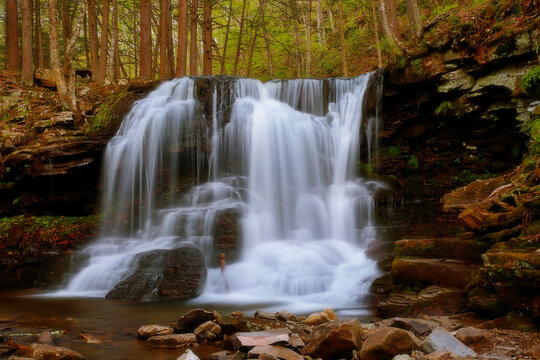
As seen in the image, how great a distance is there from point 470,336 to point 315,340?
1.45 m

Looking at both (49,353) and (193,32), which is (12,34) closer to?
(193,32)

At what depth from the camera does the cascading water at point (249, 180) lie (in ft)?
29.8

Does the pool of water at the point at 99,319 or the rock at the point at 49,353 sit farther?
the pool of water at the point at 99,319

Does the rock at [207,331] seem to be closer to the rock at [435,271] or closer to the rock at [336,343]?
the rock at [336,343]

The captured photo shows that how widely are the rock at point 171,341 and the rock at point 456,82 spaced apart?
937 centimetres

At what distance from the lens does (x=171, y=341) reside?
450 centimetres

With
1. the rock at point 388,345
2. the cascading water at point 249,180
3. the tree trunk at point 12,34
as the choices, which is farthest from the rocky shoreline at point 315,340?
the tree trunk at point 12,34

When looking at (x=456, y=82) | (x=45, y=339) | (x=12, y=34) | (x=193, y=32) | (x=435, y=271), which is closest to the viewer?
(x=45, y=339)

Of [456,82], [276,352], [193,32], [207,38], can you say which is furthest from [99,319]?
[193,32]

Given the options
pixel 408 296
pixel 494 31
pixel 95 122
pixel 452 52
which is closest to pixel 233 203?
pixel 95 122

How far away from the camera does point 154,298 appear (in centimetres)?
727

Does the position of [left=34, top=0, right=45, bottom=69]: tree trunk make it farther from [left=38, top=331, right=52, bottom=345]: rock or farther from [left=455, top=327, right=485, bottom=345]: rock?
[left=455, top=327, right=485, bottom=345]: rock

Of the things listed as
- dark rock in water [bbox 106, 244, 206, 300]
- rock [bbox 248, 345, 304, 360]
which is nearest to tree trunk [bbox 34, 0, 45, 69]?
dark rock in water [bbox 106, 244, 206, 300]

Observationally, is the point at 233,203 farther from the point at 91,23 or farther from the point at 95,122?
the point at 91,23
